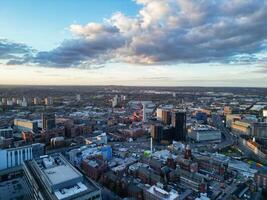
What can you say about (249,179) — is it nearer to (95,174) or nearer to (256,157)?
(256,157)

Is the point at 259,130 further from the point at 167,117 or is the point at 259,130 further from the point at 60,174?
the point at 60,174

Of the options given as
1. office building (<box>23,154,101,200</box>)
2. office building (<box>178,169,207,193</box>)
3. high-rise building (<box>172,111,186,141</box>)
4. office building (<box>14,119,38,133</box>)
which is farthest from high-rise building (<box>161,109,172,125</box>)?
office building (<box>23,154,101,200</box>)

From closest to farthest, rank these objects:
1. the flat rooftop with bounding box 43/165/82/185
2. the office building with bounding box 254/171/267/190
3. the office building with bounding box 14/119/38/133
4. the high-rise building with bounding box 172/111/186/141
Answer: the flat rooftop with bounding box 43/165/82/185, the office building with bounding box 254/171/267/190, the high-rise building with bounding box 172/111/186/141, the office building with bounding box 14/119/38/133

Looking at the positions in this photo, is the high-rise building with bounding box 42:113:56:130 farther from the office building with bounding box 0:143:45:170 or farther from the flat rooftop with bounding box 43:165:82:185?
the flat rooftop with bounding box 43:165:82:185

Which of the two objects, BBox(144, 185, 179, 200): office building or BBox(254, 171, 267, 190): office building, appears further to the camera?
BBox(254, 171, 267, 190): office building

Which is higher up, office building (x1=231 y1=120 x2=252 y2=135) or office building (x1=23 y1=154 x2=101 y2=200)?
office building (x1=23 y1=154 x2=101 y2=200)

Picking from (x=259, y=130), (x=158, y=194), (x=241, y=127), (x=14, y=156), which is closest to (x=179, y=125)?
(x=241, y=127)

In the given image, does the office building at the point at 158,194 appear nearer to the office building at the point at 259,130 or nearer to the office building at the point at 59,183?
the office building at the point at 59,183

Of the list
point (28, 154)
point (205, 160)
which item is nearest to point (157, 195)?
point (205, 160)

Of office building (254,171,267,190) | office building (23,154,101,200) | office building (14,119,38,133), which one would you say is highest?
office building (23,154,101,200)
